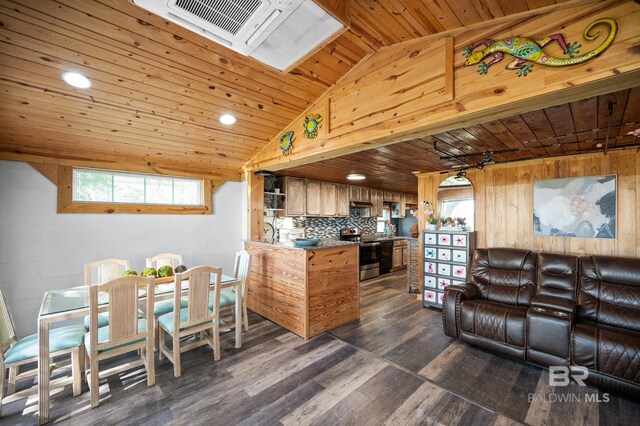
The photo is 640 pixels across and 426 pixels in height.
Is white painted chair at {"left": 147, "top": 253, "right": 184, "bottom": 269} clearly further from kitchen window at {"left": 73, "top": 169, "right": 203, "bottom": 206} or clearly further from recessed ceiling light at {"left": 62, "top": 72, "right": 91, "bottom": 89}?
recessed ceiling light at {"left": 62, "top": 72, "right": 91, "bottom": 89}

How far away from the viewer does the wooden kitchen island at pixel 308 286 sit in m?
3.14

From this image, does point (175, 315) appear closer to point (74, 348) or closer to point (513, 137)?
point (74, 348)

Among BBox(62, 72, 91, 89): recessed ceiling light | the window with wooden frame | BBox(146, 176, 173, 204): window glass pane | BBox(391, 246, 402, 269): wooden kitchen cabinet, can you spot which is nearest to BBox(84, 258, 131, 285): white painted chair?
the window with wooden frame

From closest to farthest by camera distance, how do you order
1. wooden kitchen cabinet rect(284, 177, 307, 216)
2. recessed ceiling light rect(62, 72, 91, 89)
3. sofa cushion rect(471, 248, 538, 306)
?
recessed ceiling light rect(62, 72, 91, 89) → sofa cushion rect(471, 248, 538, 306) → wooden kitchen cabinet rect(284, 177, 307, 216)

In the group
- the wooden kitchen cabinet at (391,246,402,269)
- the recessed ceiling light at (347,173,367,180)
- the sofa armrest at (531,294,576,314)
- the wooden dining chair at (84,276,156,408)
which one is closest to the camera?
the wooden dining chair at (84,276,156,408)

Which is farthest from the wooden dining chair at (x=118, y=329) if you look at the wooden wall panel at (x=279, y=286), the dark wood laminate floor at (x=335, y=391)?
the wooden wall panel at (x=279, y=286)

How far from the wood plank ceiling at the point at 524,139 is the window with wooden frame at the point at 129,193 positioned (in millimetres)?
1769

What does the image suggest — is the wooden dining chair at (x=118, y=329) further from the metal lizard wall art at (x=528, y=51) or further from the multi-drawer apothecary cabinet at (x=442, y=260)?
the multi-drawer apothecary cabinet at (x=442, y=260)

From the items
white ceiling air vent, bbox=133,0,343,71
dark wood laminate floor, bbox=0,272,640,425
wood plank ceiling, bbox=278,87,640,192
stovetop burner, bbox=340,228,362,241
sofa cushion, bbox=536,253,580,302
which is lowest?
dark wood laminate floor, bbox=0,272,640,425

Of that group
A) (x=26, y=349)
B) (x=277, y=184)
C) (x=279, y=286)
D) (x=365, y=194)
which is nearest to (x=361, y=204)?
(x=365, y=194)

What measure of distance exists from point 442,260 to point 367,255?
2.16 metres

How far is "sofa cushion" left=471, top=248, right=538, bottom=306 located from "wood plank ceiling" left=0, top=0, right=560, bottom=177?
9.03ft

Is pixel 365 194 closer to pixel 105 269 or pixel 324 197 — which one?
pixel 324 197

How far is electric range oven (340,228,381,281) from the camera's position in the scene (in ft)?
19.6
